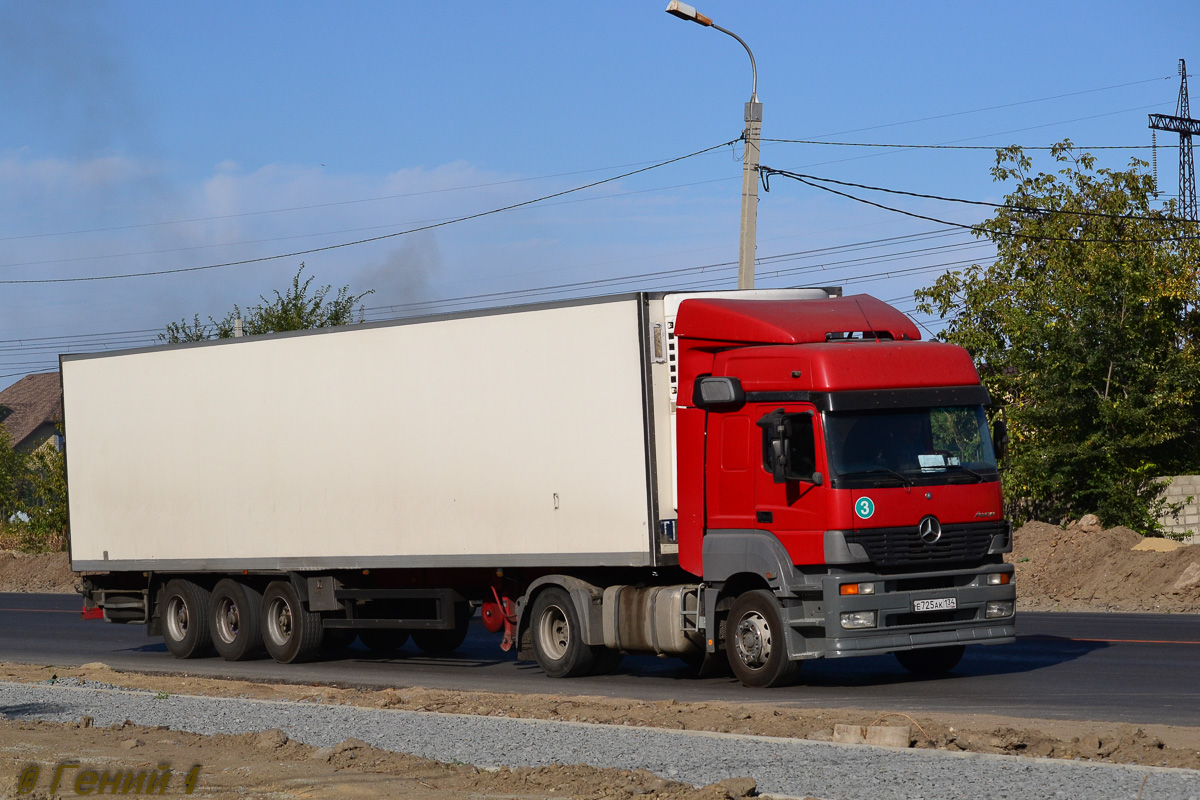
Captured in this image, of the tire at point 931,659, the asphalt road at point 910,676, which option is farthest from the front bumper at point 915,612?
the tire at point 931,659

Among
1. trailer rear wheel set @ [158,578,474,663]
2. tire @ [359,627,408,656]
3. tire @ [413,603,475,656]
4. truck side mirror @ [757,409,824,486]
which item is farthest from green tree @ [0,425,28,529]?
truck side mirror @ [757,409,824,486]

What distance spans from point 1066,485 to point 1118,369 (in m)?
2.60

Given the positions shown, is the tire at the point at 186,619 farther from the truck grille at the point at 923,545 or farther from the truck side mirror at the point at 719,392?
the truck grille at the point at 923,545

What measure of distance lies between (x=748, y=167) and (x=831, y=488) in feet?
37.7

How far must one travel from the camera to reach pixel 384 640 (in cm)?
1956

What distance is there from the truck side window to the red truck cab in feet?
0.05

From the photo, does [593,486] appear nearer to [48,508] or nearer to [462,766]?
[462,766]

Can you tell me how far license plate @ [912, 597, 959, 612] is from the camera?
523 inches

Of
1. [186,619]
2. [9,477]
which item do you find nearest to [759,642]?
[186,619]

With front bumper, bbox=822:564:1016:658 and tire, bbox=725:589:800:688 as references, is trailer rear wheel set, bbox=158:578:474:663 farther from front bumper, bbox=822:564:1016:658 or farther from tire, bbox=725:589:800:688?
front bumper, bbox=822:564:1016:658

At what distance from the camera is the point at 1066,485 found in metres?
30.2

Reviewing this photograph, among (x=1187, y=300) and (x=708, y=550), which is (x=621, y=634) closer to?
(x=708, y=550)

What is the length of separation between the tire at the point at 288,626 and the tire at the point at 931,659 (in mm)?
7174

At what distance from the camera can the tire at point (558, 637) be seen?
15.0m
